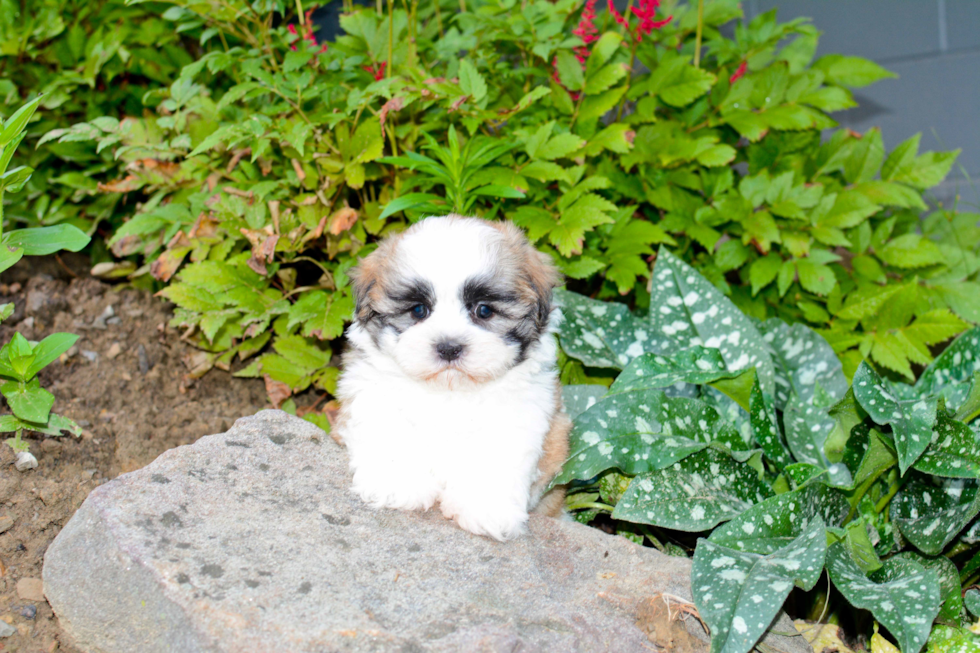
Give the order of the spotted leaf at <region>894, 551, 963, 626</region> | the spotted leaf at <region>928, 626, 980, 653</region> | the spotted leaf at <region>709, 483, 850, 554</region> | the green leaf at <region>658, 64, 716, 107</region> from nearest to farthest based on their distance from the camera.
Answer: the spotted leaf at <region>928, 626, 980, 653</region>, the spotted leaf at <region>709, 483, 850, 554</region>, the spotted leaf at <region>894, 551, 963, 626</region>, the green leaf at <region>658, 64, 716, 107</region>

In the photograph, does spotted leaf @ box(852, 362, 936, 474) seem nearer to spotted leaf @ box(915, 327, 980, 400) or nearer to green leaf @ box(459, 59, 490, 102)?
spotted leaf @ box(915, 327, 980, 400)

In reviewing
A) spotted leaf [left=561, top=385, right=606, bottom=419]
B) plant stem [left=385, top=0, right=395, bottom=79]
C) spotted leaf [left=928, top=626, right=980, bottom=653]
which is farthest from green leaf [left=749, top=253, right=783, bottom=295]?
plant stem [left=385, top=0, right=395, bottom=79]

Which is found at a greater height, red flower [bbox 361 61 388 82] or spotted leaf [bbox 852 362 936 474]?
red flower [bbox 361 61 388 82]

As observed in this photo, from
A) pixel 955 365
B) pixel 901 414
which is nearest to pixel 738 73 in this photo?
pixel 955 365

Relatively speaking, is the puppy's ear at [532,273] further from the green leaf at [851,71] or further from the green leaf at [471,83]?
the green leaf at [851,71]

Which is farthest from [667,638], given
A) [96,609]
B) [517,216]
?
[517,216]

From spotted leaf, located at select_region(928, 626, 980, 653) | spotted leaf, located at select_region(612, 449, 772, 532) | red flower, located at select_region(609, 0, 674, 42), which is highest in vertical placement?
red flower, located at select_region(609, 0, 674, 42)

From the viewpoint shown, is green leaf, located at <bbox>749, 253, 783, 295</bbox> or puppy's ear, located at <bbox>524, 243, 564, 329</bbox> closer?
puppy's ear, located at <bbox>524, 243, 564, 329</bbox>

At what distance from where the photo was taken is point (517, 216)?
3.63m

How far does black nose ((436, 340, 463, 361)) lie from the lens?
257 cm

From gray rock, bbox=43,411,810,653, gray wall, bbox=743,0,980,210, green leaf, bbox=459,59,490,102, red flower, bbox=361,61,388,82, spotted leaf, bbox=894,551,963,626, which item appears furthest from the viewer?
gray wall, bbox=743,0,980,210

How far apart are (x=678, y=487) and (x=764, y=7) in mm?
4684

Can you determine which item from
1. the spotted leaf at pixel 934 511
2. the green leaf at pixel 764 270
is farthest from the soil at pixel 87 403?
the spotted leaf at pixel 934 511

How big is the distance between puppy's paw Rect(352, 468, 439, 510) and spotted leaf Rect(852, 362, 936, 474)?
5.36 ft
